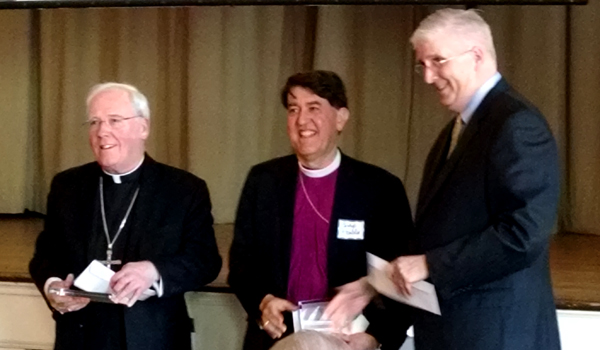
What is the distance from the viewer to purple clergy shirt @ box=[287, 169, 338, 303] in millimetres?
2436

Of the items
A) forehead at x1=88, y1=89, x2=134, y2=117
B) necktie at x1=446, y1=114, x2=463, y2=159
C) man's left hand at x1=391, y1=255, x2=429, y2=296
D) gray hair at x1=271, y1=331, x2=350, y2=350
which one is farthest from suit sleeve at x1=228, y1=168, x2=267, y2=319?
gray hair at x1=271, y1=331, x2=350, y2=350

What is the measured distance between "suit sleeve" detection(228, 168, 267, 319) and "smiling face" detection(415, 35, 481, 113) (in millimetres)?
783

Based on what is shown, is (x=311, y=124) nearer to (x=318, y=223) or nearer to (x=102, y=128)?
(x=318, y=223)

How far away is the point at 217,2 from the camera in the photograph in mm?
3584

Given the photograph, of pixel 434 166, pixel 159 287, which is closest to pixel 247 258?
pixel 159 287

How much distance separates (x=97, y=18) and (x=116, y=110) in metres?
2.59

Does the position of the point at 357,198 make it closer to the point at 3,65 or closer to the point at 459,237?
the point at 459,237

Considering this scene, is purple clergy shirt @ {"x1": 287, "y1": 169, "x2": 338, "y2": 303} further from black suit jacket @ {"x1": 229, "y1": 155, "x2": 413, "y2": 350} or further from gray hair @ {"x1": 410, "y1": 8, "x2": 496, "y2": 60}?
gray hair @ {"x1": 410, "y1": 8, "x2": 496, "y2": 60}

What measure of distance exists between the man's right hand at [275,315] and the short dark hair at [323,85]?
609 millimetres

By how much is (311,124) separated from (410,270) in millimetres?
654

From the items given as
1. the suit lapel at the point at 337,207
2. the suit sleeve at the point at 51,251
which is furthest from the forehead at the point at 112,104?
the suit lapel at the point at 337,207

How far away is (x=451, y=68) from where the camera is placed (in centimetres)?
193

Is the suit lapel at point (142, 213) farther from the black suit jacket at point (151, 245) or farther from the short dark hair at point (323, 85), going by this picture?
the short dark hair at point (323, 85)

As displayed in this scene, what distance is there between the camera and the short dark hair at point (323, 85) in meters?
2.43
